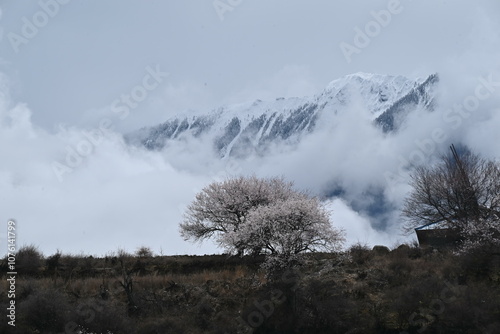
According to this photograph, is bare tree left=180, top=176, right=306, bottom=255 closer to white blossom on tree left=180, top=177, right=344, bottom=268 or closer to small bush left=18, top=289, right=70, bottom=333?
white blossom on tree left=180, top=177, right=344, bottom=268

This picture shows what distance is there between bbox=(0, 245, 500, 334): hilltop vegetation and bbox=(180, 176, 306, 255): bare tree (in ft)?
34.3

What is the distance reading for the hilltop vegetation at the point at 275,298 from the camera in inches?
762

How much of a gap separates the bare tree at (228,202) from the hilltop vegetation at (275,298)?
10.4 metres

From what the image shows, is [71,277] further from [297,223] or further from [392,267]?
[392,267]

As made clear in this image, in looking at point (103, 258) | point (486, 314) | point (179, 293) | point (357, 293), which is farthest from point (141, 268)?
point (486, 314)

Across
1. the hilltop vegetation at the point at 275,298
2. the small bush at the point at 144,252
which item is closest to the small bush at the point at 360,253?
the hilltop vegetation at the point at 275,298

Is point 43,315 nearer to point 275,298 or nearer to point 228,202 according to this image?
point 275,298

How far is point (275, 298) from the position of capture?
70.9 feet

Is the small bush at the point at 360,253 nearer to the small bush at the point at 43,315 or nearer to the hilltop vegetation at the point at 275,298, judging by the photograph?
the hilltop vegetation at the point at 275,298

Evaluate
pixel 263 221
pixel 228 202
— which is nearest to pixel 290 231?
pixel 263 221

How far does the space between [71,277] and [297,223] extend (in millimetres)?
13947

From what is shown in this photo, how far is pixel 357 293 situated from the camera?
23609 mm

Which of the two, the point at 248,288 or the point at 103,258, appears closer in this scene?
the point at 248,288

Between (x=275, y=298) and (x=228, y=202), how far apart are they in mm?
18912
